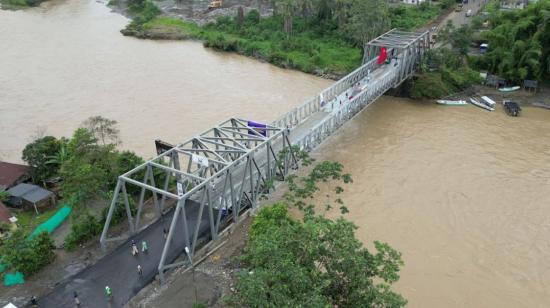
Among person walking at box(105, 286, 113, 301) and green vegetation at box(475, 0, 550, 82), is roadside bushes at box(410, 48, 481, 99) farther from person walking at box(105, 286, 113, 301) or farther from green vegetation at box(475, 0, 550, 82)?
person walking at box(105, 286, 113, 301)

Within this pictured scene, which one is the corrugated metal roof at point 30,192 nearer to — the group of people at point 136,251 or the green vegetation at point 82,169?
the green vegetation at point 82,169

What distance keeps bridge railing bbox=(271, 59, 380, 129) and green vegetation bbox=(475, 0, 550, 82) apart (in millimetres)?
10907

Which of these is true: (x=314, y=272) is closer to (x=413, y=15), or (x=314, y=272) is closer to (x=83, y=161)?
(x=83, y=161)

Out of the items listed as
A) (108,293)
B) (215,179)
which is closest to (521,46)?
(215,179)

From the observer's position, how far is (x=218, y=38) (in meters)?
51.7

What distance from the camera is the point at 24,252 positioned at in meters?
18.2

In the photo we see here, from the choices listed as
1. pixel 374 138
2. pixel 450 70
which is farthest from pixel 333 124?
pixel 450 70

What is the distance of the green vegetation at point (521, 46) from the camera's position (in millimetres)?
36938

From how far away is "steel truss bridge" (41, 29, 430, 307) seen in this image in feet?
57.3

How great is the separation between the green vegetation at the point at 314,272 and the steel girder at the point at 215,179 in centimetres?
490

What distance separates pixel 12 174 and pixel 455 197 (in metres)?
24.0

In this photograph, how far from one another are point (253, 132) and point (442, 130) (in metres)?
15.5

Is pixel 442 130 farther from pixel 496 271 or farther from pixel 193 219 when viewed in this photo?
pixel 193 219

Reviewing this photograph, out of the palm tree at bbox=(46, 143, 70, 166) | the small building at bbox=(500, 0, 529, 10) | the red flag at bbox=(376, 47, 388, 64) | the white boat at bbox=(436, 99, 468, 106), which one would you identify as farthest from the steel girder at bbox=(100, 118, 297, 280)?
the small building at bbox=(500, 0, 529, 10)
